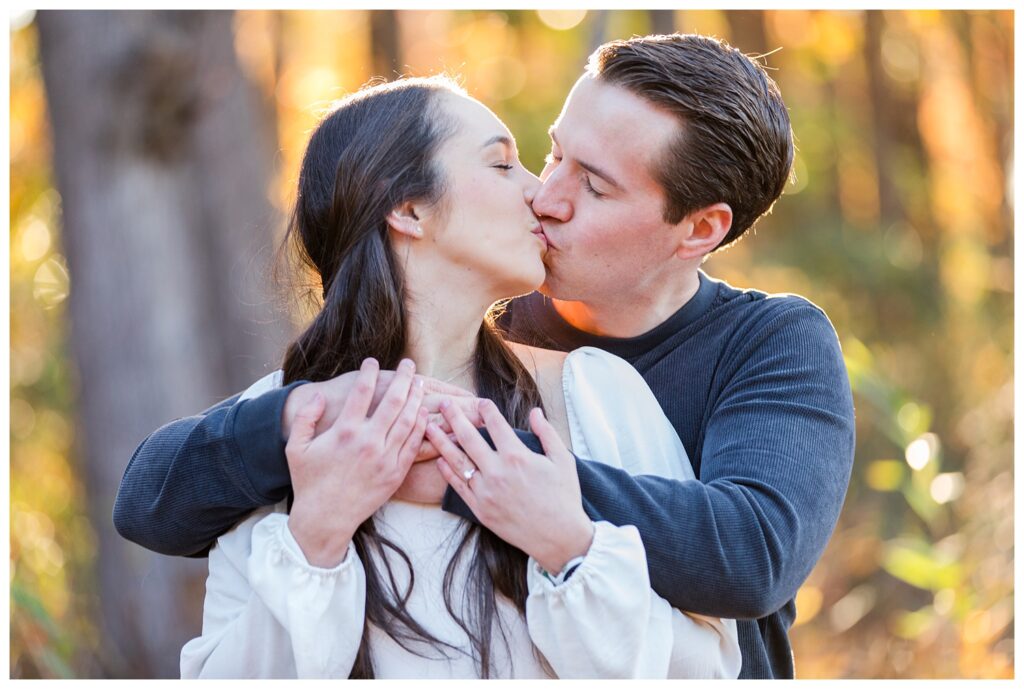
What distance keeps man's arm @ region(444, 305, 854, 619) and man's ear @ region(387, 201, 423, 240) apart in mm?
464

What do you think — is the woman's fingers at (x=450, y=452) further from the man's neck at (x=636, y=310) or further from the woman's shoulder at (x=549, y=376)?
the man's neck at (x=636, y=310)

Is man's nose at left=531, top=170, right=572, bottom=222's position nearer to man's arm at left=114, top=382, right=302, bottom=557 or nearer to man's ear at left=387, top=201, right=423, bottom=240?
man's ear at left=387, top=201, right=423, bottom=240

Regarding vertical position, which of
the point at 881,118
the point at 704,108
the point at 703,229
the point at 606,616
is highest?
the point at 704,108

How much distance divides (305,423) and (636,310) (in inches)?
35.6

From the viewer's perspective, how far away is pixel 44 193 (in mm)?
7172

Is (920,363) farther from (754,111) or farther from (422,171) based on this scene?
(422,171)

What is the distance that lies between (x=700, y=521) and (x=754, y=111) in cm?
104

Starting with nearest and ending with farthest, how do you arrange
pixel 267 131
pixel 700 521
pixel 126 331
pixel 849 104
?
pixel 700 521
pixel 126 331
pixel 267 131
pixel 849 104

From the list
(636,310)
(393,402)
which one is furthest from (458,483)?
(636,310)

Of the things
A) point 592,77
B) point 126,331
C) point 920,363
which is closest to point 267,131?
point 126,331

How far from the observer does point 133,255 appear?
583cm

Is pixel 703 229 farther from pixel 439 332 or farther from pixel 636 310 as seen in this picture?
pixel 439 332

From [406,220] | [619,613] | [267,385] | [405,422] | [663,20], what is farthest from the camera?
[663,20]

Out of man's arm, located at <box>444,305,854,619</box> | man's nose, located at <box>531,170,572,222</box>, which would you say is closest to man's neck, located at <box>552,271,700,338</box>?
man's nose, located at <box>531,170,572,222</box>
